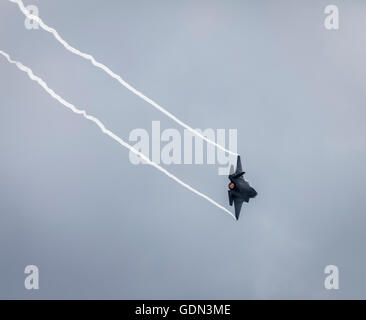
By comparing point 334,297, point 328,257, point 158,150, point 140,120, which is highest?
point 140,120

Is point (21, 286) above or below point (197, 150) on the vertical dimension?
below

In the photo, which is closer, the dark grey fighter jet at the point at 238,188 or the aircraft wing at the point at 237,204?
the dark grey fighter jet at the point at 238,188

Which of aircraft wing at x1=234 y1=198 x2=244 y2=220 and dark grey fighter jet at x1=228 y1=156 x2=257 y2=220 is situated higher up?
dark grey fighter jet at x1=228 y1=156 x2=257 y2=220

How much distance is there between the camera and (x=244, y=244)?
2827 inches

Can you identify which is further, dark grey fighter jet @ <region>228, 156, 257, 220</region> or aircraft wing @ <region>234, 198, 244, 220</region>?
aircraft wing @ <region>234, 198, 244, 220</region>

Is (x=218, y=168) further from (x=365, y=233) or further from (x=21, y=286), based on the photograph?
(x=21, y=286)

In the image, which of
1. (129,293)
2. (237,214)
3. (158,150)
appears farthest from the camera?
(129,293)

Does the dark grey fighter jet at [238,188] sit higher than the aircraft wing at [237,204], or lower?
higher

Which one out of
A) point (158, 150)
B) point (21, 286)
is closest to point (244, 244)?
point (158, 150)

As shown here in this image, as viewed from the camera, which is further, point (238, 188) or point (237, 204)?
point (237, 204)

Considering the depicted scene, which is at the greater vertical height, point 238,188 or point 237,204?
point 238,188

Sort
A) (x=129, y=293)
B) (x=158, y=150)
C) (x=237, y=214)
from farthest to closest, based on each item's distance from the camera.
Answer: (x=129, y=293) → (x=237, y=214) → (x=158, y=150)

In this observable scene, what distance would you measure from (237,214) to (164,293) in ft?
45.3

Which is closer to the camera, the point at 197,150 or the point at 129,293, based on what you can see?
the point at 197,150
